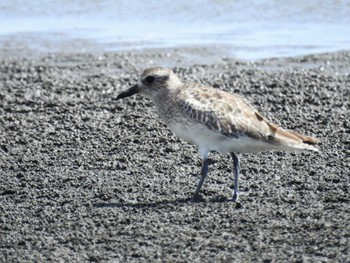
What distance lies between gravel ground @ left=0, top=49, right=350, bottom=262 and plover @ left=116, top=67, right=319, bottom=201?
423 mm

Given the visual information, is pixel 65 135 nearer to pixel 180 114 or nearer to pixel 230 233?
pixel 180 114

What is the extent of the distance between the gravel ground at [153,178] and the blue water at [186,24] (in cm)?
171

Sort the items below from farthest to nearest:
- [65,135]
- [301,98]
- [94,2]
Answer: [94,2], [301,98], [65,135]

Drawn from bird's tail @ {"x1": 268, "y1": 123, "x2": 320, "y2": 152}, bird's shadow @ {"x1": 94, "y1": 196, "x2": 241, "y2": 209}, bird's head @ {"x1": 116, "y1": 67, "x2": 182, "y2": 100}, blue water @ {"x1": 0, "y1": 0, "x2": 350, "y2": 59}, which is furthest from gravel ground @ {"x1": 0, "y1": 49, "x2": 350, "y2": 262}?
blue water @ {"x1": 0, "y1": 0, "x2": 350, "y2": 59}

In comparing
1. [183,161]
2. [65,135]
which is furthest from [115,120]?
[183,161]

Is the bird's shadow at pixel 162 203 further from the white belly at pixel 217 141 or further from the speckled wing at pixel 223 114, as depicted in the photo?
the speckled wing at pixel 223 114

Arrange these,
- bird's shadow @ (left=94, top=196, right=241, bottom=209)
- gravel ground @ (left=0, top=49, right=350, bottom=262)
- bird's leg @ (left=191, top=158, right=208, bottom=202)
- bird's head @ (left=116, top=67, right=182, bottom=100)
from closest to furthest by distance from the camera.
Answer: gravel ground @ (left=0, top=49, right=350, bottom=262) → bird's shadow @ (left=94, top=196, right=241, bottom=209) → bird's leg @ (left=191, top=158, right=208, bottom=202) → bird's head @ (left=116, top=67, right=182, bottom=100)

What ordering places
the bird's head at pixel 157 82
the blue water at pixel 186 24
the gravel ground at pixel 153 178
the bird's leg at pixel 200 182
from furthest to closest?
the blue water at pixel 186 24, the bird's head at pixel 157 82, the bird's leg at pixel 200 182, the gravel ground at pixel 153 178

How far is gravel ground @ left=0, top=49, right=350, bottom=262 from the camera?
24.5ft

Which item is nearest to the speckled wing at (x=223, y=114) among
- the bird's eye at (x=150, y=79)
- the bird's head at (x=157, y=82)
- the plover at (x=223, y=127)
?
the plover at (x=223, y=127)

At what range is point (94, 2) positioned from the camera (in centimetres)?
1920

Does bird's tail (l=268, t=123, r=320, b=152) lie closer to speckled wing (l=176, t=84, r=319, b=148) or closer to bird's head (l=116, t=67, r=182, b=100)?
speckled wing (l=176, t=84, r=319, b=148)

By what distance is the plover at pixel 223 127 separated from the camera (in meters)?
8.58

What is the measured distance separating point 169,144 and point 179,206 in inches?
81.2
